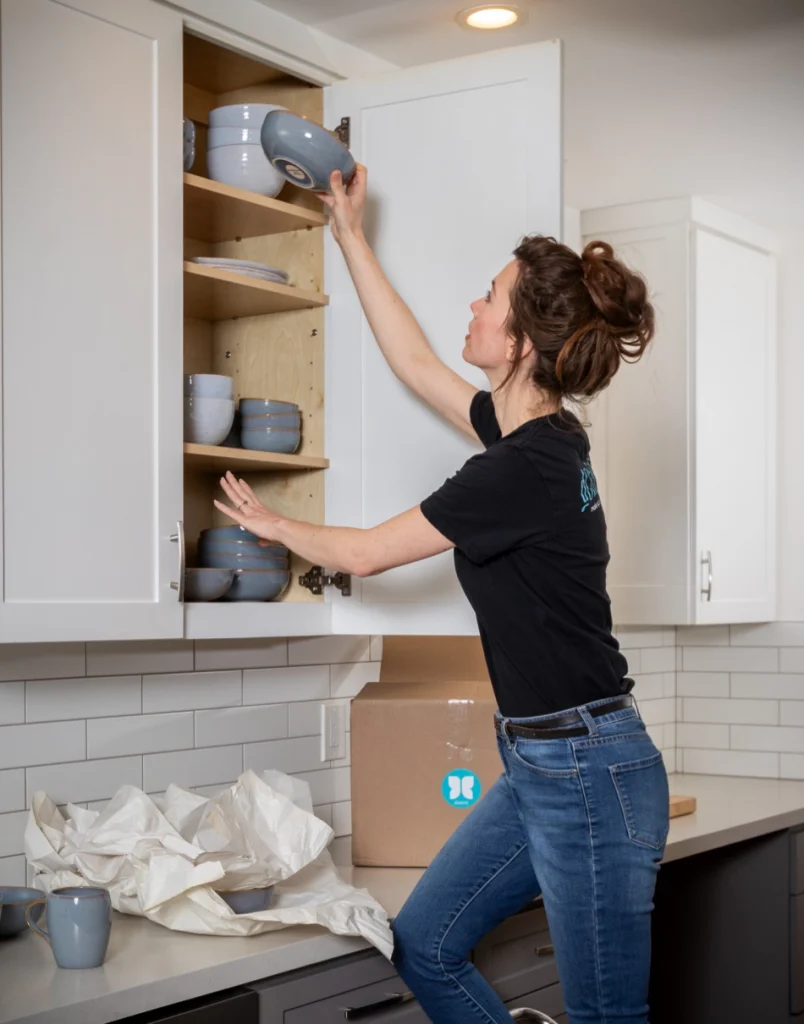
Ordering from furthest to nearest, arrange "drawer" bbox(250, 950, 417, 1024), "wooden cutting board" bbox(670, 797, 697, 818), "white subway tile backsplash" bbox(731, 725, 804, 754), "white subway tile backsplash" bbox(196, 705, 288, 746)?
1. "white subway tile backsplash" bbox(731, 725, 804, 754)
2. "wooden cutting board" bbox(670, 797, 697, 818)
3. "white subway tile backsplash" bbox(196, 705, 288, 746)
4. "drawer" bbox(250, 950, 417, 1024)

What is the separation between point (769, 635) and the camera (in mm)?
3859

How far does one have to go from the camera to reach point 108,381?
1.98 m

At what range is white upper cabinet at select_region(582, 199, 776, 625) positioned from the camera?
11.4ft

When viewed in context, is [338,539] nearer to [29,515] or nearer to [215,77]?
[29,515]

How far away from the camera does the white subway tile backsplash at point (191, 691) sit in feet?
7.82

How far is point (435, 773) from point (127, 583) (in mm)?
749

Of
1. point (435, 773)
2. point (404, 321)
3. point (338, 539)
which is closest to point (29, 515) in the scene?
point (338, 539)

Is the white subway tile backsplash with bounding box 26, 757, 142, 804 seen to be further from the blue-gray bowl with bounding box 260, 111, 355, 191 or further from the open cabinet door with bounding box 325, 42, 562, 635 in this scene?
the blue-gray bowl with bounding box 260, 111, 355, 191

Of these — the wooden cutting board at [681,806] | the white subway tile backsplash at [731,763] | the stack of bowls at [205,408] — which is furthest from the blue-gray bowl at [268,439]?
the white subway tile backsplash at [731,763]

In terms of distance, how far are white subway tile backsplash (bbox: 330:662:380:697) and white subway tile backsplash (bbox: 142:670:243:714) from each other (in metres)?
0.28

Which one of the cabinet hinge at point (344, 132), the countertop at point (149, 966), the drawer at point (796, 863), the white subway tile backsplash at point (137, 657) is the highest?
the cabinet hinge at point (344, 132)

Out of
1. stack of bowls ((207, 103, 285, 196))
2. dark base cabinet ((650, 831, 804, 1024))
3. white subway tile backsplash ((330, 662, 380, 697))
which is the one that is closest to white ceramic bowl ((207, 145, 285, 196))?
stack of bowls ((207, 103, 285, 196))

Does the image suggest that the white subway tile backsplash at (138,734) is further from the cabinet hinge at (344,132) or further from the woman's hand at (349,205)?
the cabinet hinge at (344,132)

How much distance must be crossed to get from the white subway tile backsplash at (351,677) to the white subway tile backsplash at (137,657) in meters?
0.42
